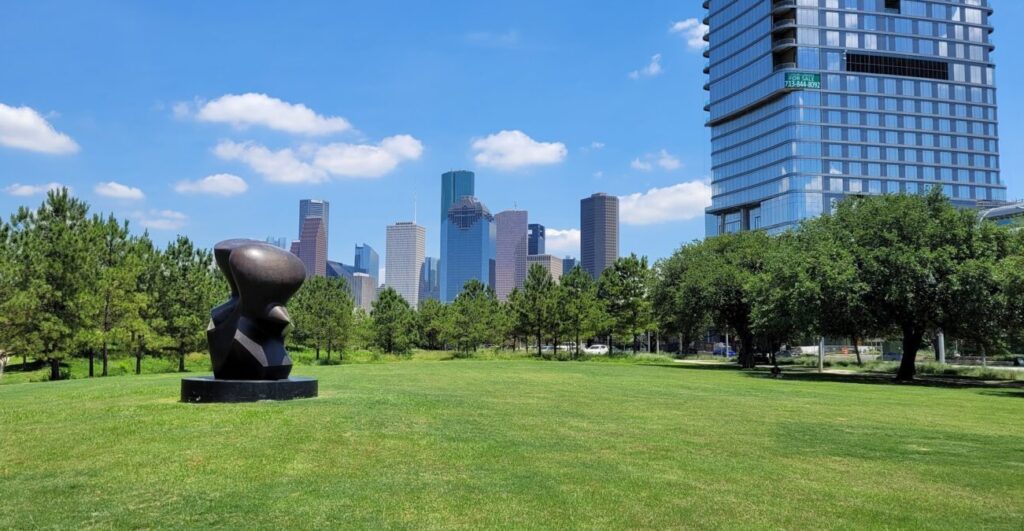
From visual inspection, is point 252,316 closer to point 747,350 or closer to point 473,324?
point 747,350

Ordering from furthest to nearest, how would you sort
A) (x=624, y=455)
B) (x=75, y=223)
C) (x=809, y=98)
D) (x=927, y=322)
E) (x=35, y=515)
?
(x=809, y=98), (x=75, y=223), (x=927, y=322), (x=624, y=455), (x=35, y=515)

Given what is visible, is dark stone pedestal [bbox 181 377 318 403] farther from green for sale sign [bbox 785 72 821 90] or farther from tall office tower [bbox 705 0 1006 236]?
green for sale sign [bbox 785 72 821 90]

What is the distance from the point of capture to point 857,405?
64.4 ft

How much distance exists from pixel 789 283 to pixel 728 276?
11.2 meters

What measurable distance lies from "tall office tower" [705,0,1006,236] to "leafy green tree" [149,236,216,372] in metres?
89.2

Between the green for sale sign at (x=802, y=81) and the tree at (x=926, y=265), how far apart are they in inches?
3236

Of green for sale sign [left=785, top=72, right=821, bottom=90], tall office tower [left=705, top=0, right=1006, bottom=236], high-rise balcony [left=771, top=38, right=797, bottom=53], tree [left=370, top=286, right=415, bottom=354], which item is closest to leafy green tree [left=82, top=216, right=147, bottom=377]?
tree [left=370, top=286, right=415, bottom=354]

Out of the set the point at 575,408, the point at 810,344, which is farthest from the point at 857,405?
the point at 810,344

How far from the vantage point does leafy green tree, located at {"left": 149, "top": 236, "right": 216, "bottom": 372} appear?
40969 millimetres

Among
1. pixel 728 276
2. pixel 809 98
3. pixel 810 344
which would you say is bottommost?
pixel 810 344

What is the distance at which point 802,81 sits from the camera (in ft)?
360

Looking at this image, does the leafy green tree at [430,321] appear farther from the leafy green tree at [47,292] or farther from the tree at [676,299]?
the leafy green tree at [47,292]

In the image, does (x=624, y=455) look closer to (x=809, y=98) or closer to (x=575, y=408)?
(x=575, y=408)

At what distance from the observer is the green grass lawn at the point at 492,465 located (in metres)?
7.65
